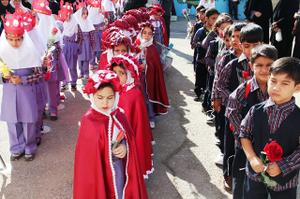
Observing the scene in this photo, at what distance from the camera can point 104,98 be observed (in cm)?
304

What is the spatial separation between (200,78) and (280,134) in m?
4.24

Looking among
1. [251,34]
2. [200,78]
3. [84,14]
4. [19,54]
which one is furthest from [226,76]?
[84,14]

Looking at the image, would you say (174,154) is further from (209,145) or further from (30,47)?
(30,47)

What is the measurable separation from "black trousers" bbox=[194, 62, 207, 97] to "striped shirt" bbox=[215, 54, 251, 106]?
274 centimetres

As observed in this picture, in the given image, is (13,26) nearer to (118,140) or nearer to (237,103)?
(118,140)

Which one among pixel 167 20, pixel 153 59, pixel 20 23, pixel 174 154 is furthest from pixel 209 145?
pixel 167 20

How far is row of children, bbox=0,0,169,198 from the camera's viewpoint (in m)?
3.08

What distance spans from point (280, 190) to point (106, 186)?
1340 millimetres

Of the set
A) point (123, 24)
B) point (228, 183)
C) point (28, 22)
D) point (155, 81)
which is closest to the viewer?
point (228, 183)

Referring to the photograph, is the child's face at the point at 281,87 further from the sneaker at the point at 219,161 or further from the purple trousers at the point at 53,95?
the purple trousers at the point at 53,95

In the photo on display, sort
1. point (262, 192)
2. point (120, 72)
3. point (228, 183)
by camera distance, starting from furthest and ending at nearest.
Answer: point (228, 183)
point (120, 72)
point (262, 192)

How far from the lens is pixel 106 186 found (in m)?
3.16

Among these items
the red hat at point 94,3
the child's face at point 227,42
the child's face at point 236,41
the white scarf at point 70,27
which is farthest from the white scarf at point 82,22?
the child's face at point 236,41

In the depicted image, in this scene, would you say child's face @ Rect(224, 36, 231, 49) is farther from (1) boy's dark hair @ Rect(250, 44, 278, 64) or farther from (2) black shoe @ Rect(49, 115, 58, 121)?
(2) black shoe @ Rect(49, 115, 58, 121)
